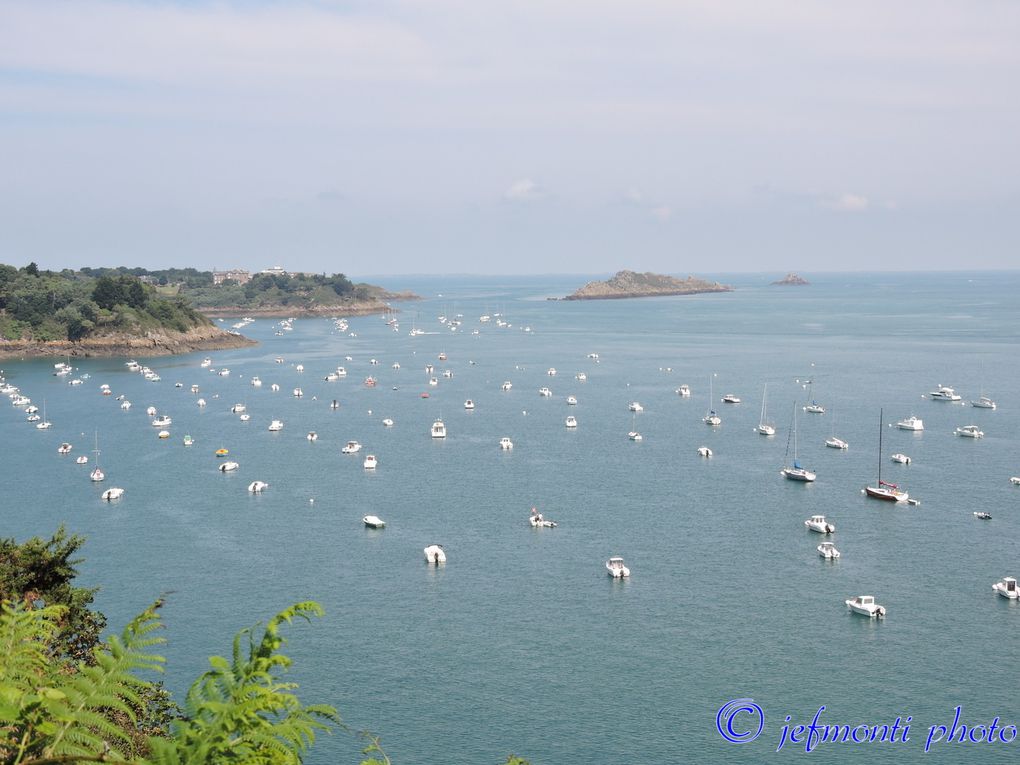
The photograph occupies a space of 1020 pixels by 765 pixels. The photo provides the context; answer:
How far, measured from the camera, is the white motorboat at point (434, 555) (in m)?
40.0

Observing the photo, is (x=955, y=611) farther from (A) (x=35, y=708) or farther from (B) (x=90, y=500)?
(B) (x=90, y=500)

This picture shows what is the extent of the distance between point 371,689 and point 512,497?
22576mm

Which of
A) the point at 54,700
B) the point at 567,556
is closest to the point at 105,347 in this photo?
the point at 567,556

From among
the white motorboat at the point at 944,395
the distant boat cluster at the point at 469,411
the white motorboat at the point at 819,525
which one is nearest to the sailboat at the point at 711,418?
the distant boat cluster at the point at 469,411

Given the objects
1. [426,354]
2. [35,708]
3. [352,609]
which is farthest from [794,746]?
[426,354]

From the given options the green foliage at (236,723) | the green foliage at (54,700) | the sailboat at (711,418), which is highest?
the green foliage at (54,700)

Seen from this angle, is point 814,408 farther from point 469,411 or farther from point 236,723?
point 236,723

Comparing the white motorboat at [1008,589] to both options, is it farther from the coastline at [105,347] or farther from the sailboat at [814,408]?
the coastline at [105,347]

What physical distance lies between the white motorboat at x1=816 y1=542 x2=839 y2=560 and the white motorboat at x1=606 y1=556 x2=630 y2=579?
855cm

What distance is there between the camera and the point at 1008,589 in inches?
1409

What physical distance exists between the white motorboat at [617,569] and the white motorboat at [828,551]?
8.55 meters

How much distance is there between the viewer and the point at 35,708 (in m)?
5.25

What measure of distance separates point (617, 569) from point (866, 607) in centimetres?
907

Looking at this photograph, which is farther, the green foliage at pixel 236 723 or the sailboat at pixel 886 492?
the sailboat at pixel 886 492
